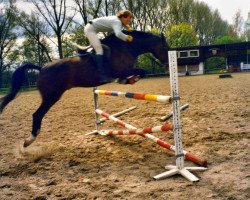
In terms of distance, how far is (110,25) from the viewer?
4.61 metres

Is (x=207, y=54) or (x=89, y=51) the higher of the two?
(x=207, y=54)

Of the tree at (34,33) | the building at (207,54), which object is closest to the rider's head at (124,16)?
the tree at (34,33)

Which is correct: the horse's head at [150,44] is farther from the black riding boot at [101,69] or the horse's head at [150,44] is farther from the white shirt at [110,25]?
the black riding boot at [101,69]

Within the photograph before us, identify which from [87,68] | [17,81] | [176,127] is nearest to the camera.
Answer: [176,127]

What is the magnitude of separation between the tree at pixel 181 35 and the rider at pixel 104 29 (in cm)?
4247

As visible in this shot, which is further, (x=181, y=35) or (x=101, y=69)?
(x=181, y=35)

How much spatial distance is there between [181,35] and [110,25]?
143 ft

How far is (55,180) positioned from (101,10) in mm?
37341

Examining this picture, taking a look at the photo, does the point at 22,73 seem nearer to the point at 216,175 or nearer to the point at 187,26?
the point at 216,175

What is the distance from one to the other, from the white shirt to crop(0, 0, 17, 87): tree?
36.4m

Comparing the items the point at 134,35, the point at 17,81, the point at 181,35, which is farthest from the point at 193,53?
the point at 17,81

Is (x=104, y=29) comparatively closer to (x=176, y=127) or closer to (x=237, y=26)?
(x=176, y=127)

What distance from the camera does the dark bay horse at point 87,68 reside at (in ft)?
15.4

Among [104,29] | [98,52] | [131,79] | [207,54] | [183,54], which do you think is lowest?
[131,79]
